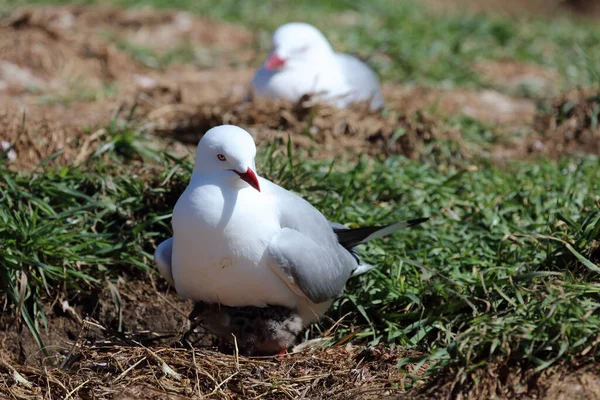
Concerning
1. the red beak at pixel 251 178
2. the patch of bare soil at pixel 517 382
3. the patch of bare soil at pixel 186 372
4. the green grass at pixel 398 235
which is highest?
the red beak at pixel 251 178

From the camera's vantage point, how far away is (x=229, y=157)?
3590 millimetres

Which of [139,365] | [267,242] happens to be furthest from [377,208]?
[139,365]

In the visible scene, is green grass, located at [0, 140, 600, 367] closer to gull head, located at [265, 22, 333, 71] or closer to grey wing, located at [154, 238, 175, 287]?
grey wing, located at [154, 238, 175, 287]

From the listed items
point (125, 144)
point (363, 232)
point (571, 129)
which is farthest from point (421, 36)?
point (363, 232)

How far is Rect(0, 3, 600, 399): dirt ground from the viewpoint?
3.57m

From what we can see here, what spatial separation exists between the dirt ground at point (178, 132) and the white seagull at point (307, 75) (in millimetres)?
179

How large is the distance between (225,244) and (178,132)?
7.88 ft

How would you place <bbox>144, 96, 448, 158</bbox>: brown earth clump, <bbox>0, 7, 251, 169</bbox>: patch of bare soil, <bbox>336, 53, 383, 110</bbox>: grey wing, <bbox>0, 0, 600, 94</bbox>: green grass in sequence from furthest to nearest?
1. <bbox>0, 0, 600, 94</bbox>: green grass
2. <bbox>336, 53, 383, 110</bbox>: grey wing
3. <bbox>144, 96, 448, 158</bbox>: brown earth clump
4. <bbox>0, 7, 251, 169</bbox>: patch of bare soil

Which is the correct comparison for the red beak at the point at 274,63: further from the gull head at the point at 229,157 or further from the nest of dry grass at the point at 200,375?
the nest of dry grass at the point at 200,375

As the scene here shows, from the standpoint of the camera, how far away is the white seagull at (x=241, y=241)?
3.56 metres

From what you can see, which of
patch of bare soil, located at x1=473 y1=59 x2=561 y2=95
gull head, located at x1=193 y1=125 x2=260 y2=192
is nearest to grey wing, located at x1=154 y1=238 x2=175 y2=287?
gull head, located at x1=193 y1=125 x2=260 y2=192

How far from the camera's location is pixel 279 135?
5.51 meters

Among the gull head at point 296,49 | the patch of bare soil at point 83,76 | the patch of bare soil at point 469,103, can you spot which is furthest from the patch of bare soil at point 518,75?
the patch of bare soil at point 83,76

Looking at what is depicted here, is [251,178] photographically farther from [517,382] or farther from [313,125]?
[313,125]
